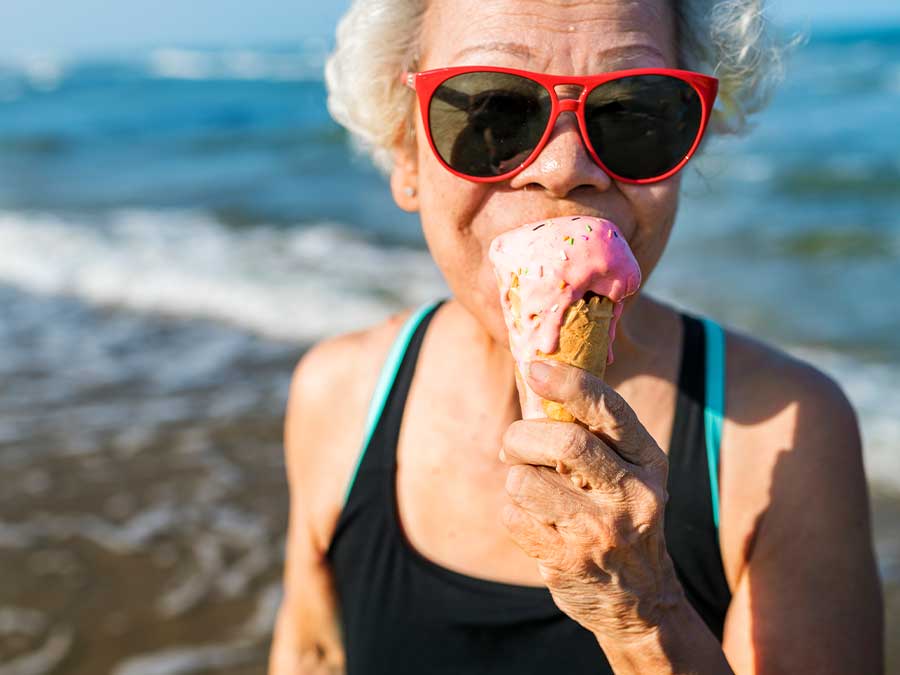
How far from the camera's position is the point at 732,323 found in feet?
26.3

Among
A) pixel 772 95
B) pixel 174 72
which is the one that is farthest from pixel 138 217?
pixel 174 72

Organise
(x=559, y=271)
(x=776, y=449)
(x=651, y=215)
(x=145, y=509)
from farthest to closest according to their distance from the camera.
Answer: (x=145, y=509)
(x=776, y=449)
(x=651, y=215)
(x=559, y=271)

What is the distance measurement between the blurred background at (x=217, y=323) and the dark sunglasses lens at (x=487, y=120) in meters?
0.79

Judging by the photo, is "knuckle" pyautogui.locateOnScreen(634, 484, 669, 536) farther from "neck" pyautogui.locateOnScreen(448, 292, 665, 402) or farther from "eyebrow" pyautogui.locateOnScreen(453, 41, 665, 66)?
"eyebrow" pyautogui.locateOnScreen(453, 41, 665, 66)

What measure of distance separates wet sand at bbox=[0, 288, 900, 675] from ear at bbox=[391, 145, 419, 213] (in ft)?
8.42

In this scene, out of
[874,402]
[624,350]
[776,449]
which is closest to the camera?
[776,449]

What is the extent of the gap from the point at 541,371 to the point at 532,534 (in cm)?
30

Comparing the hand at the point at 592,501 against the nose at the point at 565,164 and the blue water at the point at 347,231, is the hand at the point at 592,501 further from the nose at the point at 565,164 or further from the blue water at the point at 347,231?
the blue water at the point at 347,231

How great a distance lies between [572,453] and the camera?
142 centimetres

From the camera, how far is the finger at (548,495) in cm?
148

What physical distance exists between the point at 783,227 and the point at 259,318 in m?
6.89

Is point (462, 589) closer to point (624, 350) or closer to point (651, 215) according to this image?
point (624, 350)

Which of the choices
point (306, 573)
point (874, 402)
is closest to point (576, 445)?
point (306, 573)

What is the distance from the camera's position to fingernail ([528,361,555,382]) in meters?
1.43
